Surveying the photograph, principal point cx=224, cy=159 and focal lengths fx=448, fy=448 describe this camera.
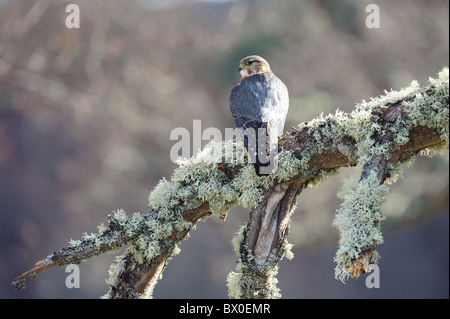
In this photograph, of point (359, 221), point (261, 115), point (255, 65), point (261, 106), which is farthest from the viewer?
point (255, 65)

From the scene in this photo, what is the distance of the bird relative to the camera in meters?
2.45

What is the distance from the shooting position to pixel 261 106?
3.21 metres

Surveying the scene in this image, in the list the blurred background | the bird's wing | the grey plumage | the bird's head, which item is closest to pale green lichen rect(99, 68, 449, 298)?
the grey plumage

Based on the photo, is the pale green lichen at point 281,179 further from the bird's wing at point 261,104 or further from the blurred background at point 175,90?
the blurred background at point 175,90

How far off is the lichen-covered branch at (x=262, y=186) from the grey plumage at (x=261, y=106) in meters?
0.29

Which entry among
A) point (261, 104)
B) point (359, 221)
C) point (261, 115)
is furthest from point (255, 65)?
point (359, 221)

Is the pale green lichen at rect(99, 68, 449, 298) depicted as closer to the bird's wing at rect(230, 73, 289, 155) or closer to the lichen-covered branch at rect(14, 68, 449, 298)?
the lichen-covered branch at rect(14, 68, 449, 298)

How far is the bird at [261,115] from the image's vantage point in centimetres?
245

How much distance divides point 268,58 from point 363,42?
1786 millimetres

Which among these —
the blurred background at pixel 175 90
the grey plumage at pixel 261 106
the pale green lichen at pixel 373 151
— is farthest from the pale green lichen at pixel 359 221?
the blurred background at pixel 175 90

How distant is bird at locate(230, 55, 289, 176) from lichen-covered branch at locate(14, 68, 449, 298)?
8 centimetres

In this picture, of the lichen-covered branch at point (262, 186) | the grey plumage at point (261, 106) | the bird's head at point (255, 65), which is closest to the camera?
the lichen-covered branch at point (262, 186)

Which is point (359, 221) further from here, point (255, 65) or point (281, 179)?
point (255, 65)

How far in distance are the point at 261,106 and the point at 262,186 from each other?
0.94 meters
